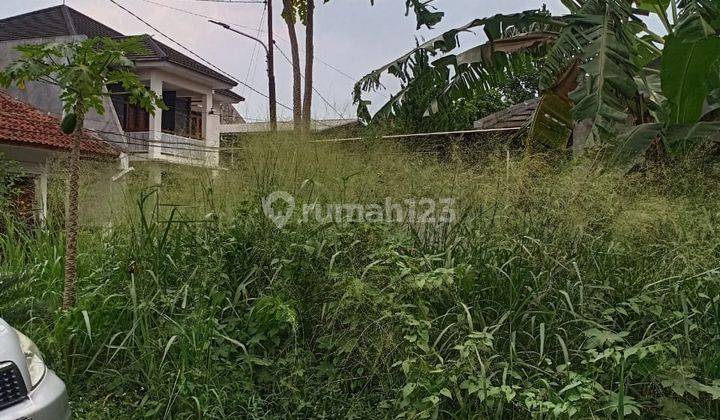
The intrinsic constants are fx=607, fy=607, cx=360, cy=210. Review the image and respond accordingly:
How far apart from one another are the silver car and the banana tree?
364 cm

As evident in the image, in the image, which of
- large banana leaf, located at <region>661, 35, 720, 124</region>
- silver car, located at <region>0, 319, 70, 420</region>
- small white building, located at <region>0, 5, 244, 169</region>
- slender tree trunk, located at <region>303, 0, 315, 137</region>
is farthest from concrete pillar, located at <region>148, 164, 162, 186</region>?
small white building, located at <region>0, 5, 244, 169</region>

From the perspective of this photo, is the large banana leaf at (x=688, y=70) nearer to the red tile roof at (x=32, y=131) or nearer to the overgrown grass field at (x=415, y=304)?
the overgrown grass field at (x=415, y=304)

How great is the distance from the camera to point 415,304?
3.34 m

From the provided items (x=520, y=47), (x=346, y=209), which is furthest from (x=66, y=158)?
(x=520, y=47)

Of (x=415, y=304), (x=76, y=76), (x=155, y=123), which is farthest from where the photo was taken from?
(x=155, y=123)

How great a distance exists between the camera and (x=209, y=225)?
160 inches

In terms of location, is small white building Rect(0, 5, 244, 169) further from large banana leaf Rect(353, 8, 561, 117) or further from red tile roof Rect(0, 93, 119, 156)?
large banana leaf Rect(353, 8, 561, 117)

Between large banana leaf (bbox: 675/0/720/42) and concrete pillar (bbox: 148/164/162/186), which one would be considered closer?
large banana leaf (bbox: 675/0/720/42)

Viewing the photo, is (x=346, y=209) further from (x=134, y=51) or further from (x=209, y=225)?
(x=134, y=51)

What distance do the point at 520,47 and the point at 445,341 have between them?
141 inches

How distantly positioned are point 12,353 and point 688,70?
15.3ft

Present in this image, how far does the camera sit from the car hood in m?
2.58

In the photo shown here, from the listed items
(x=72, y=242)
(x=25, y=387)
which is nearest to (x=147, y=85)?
(x=72, y=242)

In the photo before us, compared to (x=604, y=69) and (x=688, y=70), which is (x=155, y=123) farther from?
(x=688, y=70)
